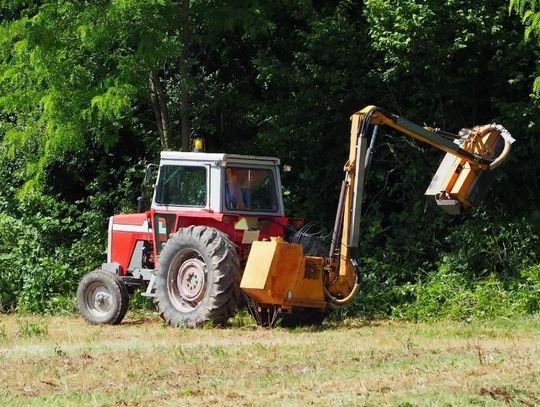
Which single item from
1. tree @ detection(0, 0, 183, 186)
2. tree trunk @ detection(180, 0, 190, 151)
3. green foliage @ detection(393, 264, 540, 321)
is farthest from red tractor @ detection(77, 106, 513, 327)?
tree trunk @ detection(180, 0, 190, 151)

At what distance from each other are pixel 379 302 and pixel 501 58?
406 cm

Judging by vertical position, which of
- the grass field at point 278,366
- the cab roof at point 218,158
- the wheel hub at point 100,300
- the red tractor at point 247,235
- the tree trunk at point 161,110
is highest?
the tree trunk at point 161,110

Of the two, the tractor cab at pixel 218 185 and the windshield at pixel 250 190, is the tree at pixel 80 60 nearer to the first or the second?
the tractor cab at pixel 218 185

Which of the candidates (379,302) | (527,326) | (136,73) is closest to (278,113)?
(136,73)

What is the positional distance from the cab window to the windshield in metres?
0.36

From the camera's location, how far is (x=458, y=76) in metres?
18.1

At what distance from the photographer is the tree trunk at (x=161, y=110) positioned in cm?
1917

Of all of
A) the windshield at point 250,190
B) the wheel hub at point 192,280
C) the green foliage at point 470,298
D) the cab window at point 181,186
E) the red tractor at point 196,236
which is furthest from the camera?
the green foliage at point 470,298

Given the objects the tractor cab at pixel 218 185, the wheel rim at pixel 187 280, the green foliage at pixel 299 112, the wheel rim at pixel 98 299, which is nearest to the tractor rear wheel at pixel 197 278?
the wheel rim at pixel 187 280

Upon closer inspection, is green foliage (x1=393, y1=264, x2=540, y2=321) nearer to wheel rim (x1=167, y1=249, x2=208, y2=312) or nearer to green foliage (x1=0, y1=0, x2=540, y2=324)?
green foliage (x1=0, y1=0, x2=540, y2=324)

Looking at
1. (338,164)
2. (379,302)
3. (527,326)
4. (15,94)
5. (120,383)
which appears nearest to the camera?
(120,383)

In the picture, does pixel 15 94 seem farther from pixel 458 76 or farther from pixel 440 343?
pixel 440 343

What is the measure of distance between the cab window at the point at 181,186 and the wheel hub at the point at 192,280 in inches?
33.2

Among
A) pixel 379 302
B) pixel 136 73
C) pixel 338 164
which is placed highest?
pixel 136 73
